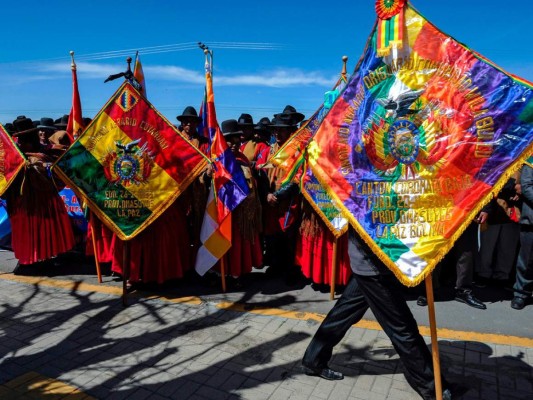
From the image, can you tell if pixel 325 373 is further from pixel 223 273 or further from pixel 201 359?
pixel 223 273

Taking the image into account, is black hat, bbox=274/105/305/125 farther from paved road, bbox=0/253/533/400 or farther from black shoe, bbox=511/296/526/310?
black shoe, bbox=511/296/526/310

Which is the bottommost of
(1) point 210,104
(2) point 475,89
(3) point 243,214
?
(3) point 243,214

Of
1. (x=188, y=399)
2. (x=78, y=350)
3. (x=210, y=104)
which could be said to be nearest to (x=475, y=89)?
(x=188, y=399)

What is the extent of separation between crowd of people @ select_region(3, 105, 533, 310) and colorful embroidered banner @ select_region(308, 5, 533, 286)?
2126 millimetres

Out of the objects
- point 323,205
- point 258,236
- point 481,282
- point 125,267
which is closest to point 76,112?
point 125,267

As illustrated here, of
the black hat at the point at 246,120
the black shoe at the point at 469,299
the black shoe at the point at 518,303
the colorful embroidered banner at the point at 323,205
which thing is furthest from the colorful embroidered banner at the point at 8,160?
the black shoe at the point at 518,303

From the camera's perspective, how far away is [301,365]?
10.9ft

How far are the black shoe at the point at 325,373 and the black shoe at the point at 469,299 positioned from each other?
7.62 ft

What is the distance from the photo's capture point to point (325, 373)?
3162 mm

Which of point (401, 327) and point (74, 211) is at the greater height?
point (74, 211)

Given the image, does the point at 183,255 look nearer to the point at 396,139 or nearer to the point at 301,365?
the point at 301,365

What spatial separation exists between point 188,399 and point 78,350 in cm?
142

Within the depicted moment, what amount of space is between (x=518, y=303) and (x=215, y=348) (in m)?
3.50

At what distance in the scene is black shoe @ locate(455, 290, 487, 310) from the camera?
4.56m
